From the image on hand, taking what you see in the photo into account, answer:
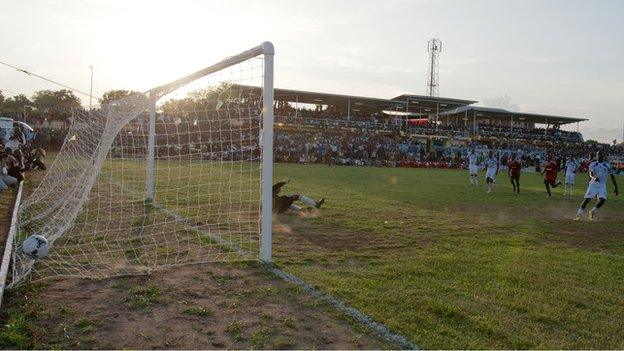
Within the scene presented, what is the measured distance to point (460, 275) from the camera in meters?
6.34

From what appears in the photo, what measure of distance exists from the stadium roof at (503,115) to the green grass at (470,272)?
180 feet

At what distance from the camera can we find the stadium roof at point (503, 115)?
65.0m

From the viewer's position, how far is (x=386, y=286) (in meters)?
5.71

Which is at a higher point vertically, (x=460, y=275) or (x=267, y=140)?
(x=267, y=140)

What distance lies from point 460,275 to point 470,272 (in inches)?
10.1

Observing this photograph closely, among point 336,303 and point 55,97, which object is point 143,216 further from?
point 55,97

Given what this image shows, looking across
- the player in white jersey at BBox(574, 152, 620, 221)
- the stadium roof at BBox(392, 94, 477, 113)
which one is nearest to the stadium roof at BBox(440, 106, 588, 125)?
the stadium roof at BBox(392, 94, 477, 113)

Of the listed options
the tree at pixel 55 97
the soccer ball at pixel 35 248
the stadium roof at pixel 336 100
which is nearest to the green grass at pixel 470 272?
the soccer ball at pixel 35 248

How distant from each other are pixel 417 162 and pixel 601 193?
32.8 metres

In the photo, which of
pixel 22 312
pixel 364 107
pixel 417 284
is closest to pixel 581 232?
pixel 417 284

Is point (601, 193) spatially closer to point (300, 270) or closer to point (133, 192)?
point (300, 270)

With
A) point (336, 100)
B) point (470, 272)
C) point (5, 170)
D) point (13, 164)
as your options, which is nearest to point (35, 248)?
point (470, 272)

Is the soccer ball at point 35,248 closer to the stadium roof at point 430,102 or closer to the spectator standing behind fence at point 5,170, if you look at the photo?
the spectator standing behind fence at point 5,170

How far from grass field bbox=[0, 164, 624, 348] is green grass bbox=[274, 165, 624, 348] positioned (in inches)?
0.7
